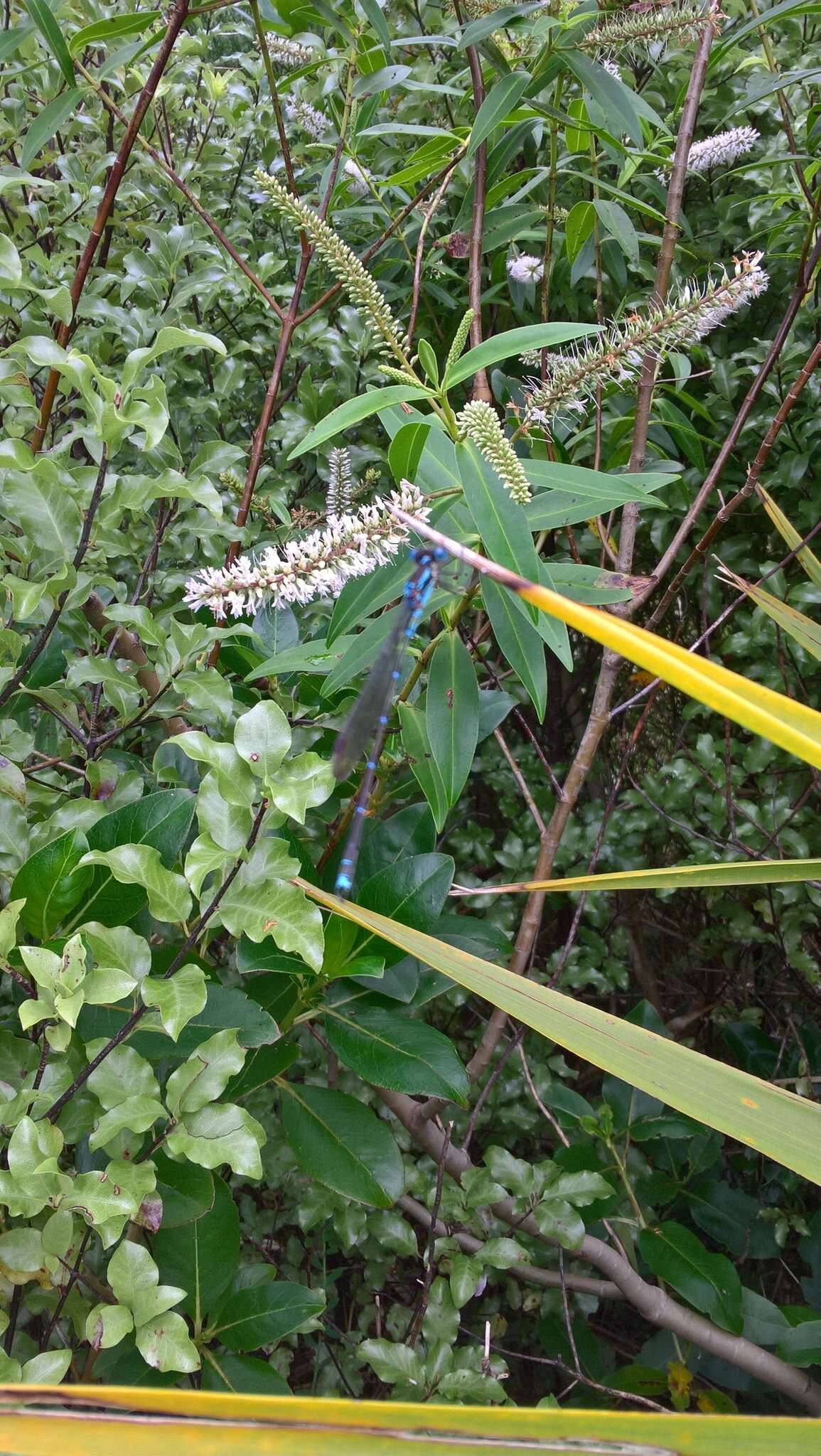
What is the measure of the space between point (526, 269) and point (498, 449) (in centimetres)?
78

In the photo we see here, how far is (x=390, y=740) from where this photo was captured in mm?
964

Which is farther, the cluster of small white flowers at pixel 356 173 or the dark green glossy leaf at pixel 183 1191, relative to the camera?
the cluster of small white flowers at pixel 356 173

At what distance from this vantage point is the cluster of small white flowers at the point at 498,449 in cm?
65

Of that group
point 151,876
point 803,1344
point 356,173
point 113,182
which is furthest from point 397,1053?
point 356,173

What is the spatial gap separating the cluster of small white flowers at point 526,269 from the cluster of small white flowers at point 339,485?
0.42 metres

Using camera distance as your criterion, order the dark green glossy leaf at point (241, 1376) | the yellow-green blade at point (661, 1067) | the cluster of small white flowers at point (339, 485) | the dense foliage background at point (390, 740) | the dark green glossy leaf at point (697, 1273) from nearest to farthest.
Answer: the yellow-green blade at point (661, 1067) < the dense foliage background at point (390, 740) < the dark green glossy leaf at point (241, 1376) < the cluster of small white flowers at point (339, 485) < the dark green glossy leaf at point (697, 1273)

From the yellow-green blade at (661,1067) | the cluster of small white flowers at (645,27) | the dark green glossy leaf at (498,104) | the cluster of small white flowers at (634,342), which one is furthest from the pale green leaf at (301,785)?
the cluster of small white flowers at (645,27)

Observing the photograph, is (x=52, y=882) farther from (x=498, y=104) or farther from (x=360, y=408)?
(x=498, y=104)

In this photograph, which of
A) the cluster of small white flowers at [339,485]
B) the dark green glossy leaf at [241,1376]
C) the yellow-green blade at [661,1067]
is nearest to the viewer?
the yellow-green blade at [661,1067]

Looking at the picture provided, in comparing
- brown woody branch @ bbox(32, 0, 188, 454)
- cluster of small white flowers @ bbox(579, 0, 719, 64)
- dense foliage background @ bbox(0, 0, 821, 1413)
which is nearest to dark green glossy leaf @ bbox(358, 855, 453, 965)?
dense foliage background @ bbox(0, 0, 821, 1413)

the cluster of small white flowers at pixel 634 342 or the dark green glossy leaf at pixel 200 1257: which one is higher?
the cluster of small white flowers at pixel 634 342

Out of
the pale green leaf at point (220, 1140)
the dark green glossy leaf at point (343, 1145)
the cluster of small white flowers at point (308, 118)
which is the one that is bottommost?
the dark green glossy leaf at point (343, 1145)

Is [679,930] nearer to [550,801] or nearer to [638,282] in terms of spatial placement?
[550,801]

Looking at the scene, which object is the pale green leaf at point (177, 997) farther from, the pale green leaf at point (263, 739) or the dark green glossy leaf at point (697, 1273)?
the dark green glossy leaf at point (697, 1273)
